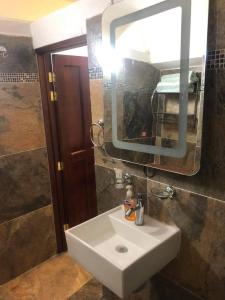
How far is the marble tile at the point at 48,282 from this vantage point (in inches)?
78.3

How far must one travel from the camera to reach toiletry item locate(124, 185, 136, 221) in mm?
1377

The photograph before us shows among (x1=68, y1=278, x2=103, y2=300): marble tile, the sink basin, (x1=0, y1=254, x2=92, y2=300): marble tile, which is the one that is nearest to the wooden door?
(x1=0, y1=254, x2=92, y2=300): marble tile

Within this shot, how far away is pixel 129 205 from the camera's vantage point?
4.53 feet

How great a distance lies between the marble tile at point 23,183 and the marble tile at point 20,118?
9 cm

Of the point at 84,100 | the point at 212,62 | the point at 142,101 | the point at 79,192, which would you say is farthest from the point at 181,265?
the point at 84,100

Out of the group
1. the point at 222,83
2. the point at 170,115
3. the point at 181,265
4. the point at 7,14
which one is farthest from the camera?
the point at 7,14

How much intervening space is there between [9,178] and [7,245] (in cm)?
60

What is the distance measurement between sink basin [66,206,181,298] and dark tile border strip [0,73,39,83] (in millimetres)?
1281

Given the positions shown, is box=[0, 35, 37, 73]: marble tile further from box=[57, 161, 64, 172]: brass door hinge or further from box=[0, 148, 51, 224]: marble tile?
box=[57, 161, 64, 172]: brass door hinge

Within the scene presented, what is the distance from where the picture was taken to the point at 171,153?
1.24 m

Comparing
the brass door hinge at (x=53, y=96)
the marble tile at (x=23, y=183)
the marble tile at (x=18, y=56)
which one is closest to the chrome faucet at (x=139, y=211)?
the marble tile at (x=23, y=183)

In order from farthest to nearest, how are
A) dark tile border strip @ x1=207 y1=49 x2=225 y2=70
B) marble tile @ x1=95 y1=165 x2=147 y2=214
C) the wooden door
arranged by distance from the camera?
the wooden door, marble tile @ x1=95 y1=165 x2=147 y2=214, dark tile border strip @ x1=207 y1=49 x2=225 y2=70

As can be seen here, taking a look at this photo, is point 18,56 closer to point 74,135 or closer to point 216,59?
point 74,135

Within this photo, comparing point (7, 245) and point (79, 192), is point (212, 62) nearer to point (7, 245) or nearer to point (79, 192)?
point (79, 192)
